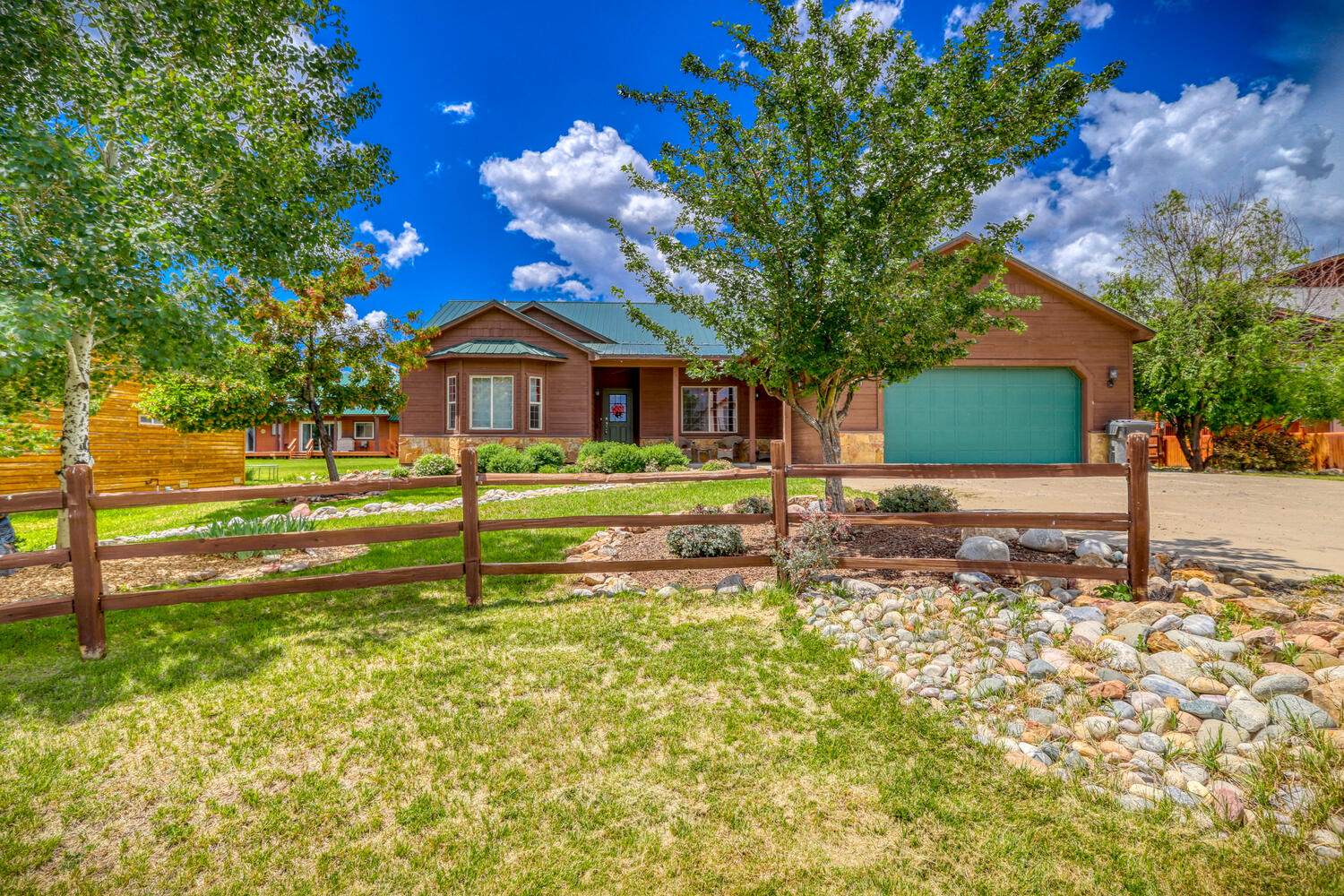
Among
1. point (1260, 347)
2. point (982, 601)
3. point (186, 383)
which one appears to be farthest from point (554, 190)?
point (982, 601)

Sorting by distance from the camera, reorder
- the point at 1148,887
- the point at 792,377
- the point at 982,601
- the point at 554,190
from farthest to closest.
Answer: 1. the point at 554,190
2. the point at 792,377
3. the point at 982,601
4. the point at 1148,887

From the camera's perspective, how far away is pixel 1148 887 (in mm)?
2076

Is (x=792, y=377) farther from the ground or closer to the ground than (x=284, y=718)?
farther from the ground

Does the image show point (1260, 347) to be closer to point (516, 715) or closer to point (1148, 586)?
point (1148, 586)

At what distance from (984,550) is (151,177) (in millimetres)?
9825

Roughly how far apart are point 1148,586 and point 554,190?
1349 inches

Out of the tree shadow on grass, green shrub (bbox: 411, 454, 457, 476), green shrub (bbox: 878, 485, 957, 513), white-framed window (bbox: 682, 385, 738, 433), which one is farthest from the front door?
the tree shadow on grass

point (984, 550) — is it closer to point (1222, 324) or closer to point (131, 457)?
point (1222, 324)

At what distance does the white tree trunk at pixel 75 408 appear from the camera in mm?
6973

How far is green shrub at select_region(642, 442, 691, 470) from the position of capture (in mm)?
16094

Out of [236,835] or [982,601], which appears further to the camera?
[982,601]

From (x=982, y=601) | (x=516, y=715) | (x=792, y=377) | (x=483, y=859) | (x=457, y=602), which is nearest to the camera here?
(x=483, y=859)

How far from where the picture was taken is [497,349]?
17812mm

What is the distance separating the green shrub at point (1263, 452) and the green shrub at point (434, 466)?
22687 millimetres
